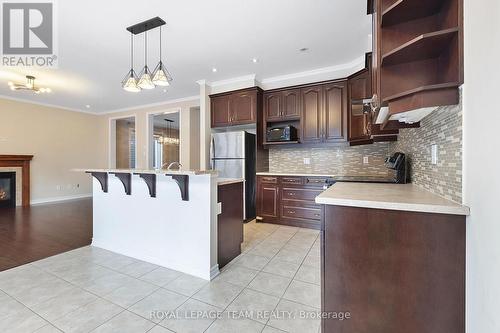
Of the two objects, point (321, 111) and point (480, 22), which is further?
point (321, 111)

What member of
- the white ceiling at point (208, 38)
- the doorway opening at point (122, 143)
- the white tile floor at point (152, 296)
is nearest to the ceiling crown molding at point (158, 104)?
the doorway opening at point (122, 143)

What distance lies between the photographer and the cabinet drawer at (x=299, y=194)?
3.71 m

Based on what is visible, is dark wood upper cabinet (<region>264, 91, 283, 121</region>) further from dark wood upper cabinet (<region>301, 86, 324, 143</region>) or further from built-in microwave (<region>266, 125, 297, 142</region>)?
dark wood upper cabinet (<region>301, 86, 324, 143</region>)

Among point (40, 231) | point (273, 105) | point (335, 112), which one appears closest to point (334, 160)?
point (335, 112)

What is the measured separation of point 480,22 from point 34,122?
823 centimetres

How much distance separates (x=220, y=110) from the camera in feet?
14.5

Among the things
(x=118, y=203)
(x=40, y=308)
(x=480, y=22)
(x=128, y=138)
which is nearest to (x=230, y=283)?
(x=40, y=308)

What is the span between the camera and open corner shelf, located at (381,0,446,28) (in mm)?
1195

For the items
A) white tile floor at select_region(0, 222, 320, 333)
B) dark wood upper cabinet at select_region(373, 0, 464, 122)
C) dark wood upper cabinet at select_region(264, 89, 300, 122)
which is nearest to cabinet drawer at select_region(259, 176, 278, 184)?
dark wood upper cabinet at select_region(264, 89, 300, 122)

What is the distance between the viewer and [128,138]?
26.3 feet

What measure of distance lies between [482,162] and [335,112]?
301 centimetres

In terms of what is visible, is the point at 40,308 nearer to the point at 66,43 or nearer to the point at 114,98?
the point at 66,43

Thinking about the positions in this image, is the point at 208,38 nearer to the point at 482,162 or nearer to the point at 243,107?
the point at 243,107

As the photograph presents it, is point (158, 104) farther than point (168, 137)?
No
